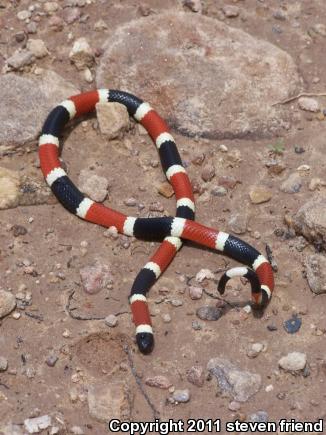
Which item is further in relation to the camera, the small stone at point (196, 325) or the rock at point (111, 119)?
the rock at point (111, 119)

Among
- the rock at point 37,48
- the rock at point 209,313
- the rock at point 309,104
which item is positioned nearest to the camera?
the rock at point 209,313

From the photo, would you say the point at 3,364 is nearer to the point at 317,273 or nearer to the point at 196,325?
the point at 196,325

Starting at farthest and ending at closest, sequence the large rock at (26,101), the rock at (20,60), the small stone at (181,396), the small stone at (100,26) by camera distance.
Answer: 1. the small stone at (100,26)
2. the rock at (20,60)
3. the large rock at (26,101)
4. the small stone at (181,396)

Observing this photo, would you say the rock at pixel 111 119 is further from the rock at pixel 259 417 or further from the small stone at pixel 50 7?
the rock at pixel 259 417

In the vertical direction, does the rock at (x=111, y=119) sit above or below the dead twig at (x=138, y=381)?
above

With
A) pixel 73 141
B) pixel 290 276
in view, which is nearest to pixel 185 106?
pixel 73 141

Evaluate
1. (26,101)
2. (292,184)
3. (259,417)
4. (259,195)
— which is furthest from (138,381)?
(26,101)

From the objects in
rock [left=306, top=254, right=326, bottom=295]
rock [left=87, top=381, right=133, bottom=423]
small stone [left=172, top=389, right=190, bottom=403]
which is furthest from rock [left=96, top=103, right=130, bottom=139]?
small stone [left=172, top=389, right=190, bottom=403]

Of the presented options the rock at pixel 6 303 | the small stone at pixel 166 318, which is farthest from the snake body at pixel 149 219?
the rock at pixel 6 303
